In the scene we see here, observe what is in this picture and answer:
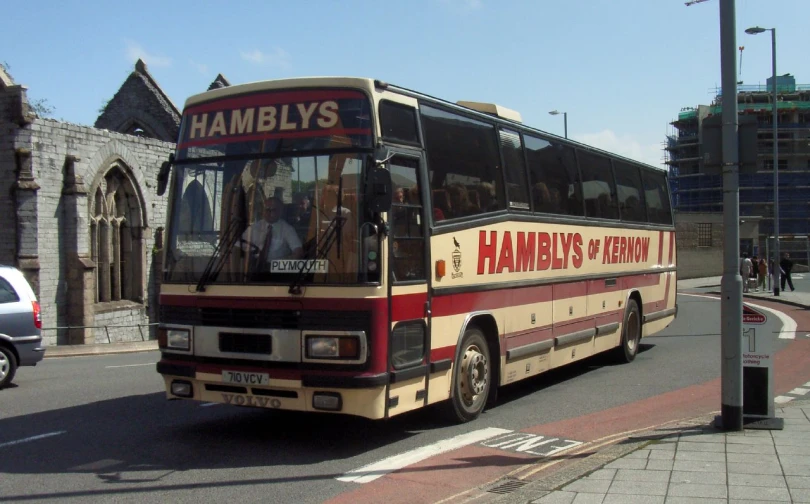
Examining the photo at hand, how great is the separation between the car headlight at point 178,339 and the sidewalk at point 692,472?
3.47 meters

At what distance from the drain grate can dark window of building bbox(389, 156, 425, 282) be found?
2.09 m

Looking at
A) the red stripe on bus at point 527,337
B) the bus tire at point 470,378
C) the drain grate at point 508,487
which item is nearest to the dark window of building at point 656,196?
the red stripe on bus at point 527,337

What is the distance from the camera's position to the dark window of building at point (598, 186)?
1297 cm

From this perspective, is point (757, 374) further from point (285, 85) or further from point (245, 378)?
point (285, 85)

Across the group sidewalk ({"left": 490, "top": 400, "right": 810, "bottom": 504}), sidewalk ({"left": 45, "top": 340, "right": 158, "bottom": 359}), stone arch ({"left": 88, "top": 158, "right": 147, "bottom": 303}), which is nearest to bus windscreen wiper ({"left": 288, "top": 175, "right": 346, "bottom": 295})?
sidewalk ({"left": 490, "top": 400, "right": 810, "bottom": 504})

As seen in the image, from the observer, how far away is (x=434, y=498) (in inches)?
250

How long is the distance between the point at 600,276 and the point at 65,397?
26.3 ft

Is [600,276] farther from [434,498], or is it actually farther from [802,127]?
[802,127]

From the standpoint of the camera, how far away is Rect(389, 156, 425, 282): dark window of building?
7840 millimetres

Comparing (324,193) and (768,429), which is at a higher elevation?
(324,193)

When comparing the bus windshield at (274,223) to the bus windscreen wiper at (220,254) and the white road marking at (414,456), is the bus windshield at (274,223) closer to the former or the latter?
the bus windscreen wiper at (220,254)

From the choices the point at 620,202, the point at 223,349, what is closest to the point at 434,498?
the point at 223,349

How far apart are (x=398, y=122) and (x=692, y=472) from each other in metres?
4.06

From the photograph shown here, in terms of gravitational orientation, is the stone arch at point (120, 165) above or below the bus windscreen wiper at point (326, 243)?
above
